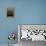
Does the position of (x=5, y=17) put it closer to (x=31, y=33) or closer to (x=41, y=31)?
(x=31, y=33)

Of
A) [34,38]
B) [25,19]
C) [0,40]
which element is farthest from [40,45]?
[0,40]

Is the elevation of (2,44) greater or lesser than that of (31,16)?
lesser

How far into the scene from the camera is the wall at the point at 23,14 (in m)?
3.44

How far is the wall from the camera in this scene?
3436 millimetres

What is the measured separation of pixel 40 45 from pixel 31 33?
1.31 ft

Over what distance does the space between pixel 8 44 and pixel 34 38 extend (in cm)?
73

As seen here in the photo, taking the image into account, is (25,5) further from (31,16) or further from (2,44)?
(2,44)

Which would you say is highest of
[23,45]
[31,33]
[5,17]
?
[5,17]

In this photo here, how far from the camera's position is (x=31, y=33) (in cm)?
332

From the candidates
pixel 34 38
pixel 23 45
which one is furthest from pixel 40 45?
pixel 23 45

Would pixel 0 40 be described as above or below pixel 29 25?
below

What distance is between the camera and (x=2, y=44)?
337cm

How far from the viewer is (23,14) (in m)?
3.48

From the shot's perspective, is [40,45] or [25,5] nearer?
[40,45]
